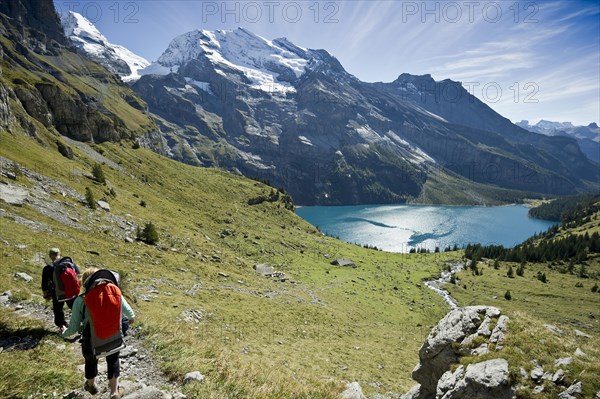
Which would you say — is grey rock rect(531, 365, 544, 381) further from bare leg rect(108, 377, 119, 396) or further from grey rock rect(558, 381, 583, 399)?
bare leg rect(108, 377, 119, 396)

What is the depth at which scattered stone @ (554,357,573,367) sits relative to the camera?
36.9 feet

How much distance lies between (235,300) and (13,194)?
26.7 meters

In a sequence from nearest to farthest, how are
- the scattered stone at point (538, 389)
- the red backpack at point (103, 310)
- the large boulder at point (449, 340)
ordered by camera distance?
1. the red backpack at point (103, 310)
2. the scattered stone at point (538, 389)
3. the large boulder at point (449, 340)

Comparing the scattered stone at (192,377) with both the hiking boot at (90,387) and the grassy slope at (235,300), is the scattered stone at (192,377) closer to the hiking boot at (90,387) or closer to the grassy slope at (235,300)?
the grassy slope at (235,300)

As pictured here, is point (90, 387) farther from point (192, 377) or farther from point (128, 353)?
point (128, 353)

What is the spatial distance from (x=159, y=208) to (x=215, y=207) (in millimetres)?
25925

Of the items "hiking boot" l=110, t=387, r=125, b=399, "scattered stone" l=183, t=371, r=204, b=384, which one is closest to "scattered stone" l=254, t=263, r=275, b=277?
"scattered stone" l=183, t=371, r=204, b=384

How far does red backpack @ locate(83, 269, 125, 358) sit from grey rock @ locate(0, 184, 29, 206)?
34.7 m

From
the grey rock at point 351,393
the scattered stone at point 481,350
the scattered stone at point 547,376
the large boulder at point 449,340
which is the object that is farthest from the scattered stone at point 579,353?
the grey rock at point 351,393

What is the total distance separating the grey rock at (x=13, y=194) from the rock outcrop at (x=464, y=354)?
40.3 meters

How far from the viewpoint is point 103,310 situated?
24.7 feet

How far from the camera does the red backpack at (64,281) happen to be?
11.6 meters

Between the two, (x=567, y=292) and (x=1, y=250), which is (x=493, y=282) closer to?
(x=567, y=292)

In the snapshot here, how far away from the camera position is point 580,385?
403 inches
